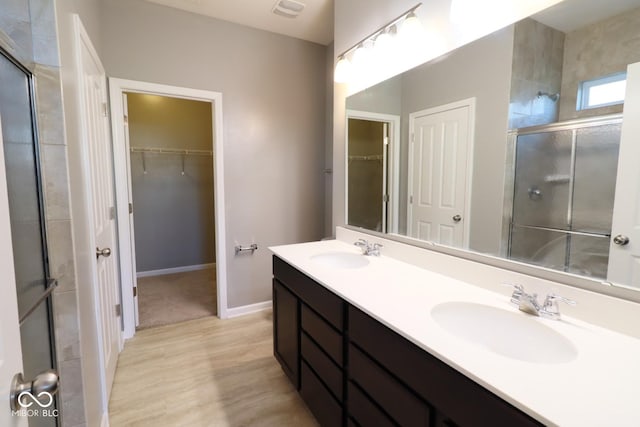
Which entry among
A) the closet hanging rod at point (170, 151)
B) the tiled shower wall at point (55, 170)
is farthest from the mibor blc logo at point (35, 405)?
the closet hanging rod at point (170, 151)

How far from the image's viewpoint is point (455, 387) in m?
0.76

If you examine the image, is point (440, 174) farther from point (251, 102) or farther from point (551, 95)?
point (251, 102)

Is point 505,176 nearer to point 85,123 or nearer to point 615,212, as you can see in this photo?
point 615,212

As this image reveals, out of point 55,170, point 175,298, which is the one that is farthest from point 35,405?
point 175,298

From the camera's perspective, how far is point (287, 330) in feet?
5.91

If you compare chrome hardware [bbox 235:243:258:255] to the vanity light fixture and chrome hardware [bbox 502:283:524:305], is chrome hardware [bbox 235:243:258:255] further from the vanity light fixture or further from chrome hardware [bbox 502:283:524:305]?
chrome hardware [bbox 502:283:524:305]

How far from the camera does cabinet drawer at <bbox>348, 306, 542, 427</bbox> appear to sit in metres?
0.66

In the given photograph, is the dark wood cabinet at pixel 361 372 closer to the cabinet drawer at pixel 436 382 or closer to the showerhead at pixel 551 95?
the cabinet drawer at pixel 436 382

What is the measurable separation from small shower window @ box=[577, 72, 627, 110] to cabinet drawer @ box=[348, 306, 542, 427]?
38.0 inches

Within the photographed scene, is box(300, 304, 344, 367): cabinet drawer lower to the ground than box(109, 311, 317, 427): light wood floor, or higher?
higher

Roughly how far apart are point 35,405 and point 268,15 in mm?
2777

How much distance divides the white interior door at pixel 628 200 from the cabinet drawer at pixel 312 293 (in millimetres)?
929

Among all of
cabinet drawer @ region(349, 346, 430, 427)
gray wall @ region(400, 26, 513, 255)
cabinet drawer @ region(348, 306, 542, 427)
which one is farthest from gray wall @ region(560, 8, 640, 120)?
cabinet drawer @ region(349, 346, 430, 427)

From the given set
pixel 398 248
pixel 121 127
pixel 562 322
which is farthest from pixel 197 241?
pixel 562 322
